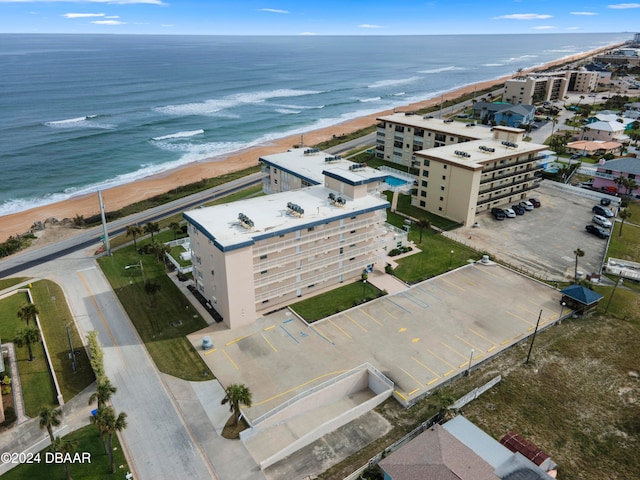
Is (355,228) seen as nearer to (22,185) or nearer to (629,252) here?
(629,252)

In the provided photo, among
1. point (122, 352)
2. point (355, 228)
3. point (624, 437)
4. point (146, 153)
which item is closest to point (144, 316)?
point (122, 352)

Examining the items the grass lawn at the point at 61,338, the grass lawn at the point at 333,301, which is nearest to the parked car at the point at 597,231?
the grass lawn at the point at 333,301

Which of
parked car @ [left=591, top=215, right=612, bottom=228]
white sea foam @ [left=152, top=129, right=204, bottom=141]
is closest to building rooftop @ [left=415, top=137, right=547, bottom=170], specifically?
parked car @ [left=591, top=215, right=612, bottom=228]

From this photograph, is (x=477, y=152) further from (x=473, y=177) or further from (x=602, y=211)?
(x=602, y=211)

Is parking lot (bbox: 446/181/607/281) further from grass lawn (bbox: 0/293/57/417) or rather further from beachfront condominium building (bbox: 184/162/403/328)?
grass lawn (bbox: 0/293/57/417)

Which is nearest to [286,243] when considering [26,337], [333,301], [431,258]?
[333,301]

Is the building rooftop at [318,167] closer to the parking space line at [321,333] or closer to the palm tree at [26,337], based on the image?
the parking space line at [321,333]
